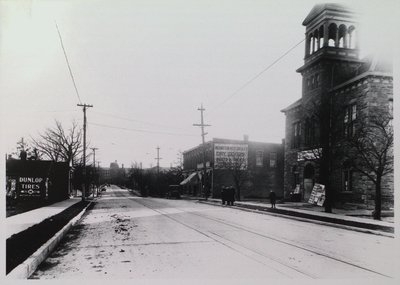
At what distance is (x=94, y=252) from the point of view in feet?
29.2

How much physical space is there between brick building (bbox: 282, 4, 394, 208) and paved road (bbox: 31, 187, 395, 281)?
25.4ft

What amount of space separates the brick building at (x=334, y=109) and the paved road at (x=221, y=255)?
305 inches

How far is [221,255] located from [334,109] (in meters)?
14.3

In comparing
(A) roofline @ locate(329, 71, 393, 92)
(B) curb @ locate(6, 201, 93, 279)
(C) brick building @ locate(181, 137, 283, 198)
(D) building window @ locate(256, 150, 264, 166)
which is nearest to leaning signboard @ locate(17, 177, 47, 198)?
(B) curb @ locate(6, 201, 93, 279)

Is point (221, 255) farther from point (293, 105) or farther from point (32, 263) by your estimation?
point (293, 105)

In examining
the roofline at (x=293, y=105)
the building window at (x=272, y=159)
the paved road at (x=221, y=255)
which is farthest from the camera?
the building window at (x=272, y=159)

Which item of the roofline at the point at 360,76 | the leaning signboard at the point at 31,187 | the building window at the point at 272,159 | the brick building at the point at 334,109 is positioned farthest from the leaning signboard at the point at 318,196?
the building window at the point at 272,159

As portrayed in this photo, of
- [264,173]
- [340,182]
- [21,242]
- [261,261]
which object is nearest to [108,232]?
[21,242]

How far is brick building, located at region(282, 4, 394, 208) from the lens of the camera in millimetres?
19922

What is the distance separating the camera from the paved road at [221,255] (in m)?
7.01

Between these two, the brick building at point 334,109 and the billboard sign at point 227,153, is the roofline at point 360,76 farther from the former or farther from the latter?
the billboard sign at point 227,153

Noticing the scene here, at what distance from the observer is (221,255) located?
8.36 m

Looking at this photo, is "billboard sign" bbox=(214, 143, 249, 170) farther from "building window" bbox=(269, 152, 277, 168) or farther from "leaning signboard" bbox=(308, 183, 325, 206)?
"leaning signboard" bbox=(308, 183, 325, 206)

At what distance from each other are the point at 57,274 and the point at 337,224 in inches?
422
